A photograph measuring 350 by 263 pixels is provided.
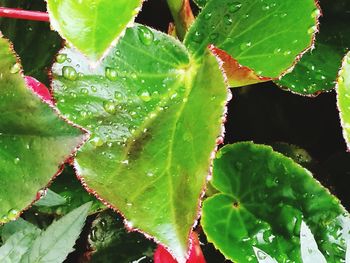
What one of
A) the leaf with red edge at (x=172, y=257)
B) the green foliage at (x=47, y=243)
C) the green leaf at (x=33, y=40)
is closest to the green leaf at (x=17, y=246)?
the green foliage at (x=47, y=243)

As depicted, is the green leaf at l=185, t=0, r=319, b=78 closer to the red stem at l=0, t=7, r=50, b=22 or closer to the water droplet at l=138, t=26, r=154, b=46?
the water droplet at l=138, t=26, r=154, b=46

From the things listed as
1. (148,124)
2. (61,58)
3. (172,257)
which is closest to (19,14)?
(61,58)

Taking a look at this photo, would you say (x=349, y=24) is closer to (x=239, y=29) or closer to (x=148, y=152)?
Result: (x=239, y=29)

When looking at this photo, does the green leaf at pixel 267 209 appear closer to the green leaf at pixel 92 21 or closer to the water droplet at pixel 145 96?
the water droplet at pixel 145 96

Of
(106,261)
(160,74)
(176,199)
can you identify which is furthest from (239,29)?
(106,261)

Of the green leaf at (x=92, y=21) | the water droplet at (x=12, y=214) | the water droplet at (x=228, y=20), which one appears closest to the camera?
the green leaf at (x=92, y=21)

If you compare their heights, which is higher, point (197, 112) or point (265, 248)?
point (197, 112)
